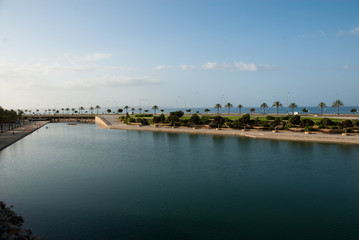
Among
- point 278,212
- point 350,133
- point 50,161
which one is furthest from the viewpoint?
point 350,133

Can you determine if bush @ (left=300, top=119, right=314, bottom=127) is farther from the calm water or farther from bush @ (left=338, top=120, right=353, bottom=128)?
the calm water

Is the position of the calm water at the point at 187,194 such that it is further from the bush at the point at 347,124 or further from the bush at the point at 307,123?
the bush at the point at 307,123

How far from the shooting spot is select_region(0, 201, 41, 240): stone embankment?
12.9 meters

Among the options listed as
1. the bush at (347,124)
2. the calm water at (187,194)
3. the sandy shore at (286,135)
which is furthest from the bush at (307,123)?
the calm water at (187,194)

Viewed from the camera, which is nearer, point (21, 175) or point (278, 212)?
point (278, 212)

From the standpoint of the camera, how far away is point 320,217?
16.3 meters

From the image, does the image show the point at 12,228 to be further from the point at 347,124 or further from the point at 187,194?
the point at 347,124

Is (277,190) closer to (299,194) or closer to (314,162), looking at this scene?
(299,194)

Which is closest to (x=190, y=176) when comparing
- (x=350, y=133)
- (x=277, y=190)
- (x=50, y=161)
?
(x=277, y=190)

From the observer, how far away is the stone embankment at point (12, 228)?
42.4 ft

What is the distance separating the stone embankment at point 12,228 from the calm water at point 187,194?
643 mm

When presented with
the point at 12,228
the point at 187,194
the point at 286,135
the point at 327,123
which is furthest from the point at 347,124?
the point at 12,228

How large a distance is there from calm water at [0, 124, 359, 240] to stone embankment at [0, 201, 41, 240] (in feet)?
2.11

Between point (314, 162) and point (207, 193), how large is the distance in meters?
17.4
